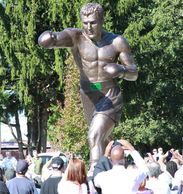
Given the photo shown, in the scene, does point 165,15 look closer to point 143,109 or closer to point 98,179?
point 143,109

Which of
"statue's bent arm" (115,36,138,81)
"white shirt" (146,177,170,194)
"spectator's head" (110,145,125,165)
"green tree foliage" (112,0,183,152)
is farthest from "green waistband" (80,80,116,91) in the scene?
"green tree foliage" (112,0,183,152)

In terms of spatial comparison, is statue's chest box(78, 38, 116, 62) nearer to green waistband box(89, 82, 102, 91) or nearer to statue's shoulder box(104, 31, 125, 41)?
statue's shoulder box(104, 31, 125, 41)

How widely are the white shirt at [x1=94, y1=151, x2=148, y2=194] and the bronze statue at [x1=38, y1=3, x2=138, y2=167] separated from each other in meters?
2.76

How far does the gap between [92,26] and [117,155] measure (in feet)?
10.8

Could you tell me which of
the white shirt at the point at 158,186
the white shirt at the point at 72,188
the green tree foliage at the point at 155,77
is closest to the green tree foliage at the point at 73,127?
the green tree foliage at the point at 155,77

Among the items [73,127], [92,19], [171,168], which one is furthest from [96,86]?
[73,127]

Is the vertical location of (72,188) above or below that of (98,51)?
below

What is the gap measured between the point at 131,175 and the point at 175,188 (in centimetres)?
322

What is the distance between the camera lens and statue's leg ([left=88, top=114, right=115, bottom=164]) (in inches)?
406

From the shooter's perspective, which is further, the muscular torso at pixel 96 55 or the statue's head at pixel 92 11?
the muscular torso at pixel 96 55

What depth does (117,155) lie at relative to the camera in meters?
7.50

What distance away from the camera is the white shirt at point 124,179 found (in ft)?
24.5

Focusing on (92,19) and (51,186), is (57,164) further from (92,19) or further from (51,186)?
(92,19)

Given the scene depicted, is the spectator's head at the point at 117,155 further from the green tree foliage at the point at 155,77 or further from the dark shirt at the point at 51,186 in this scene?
the green tree foliage at the point at 155,77
